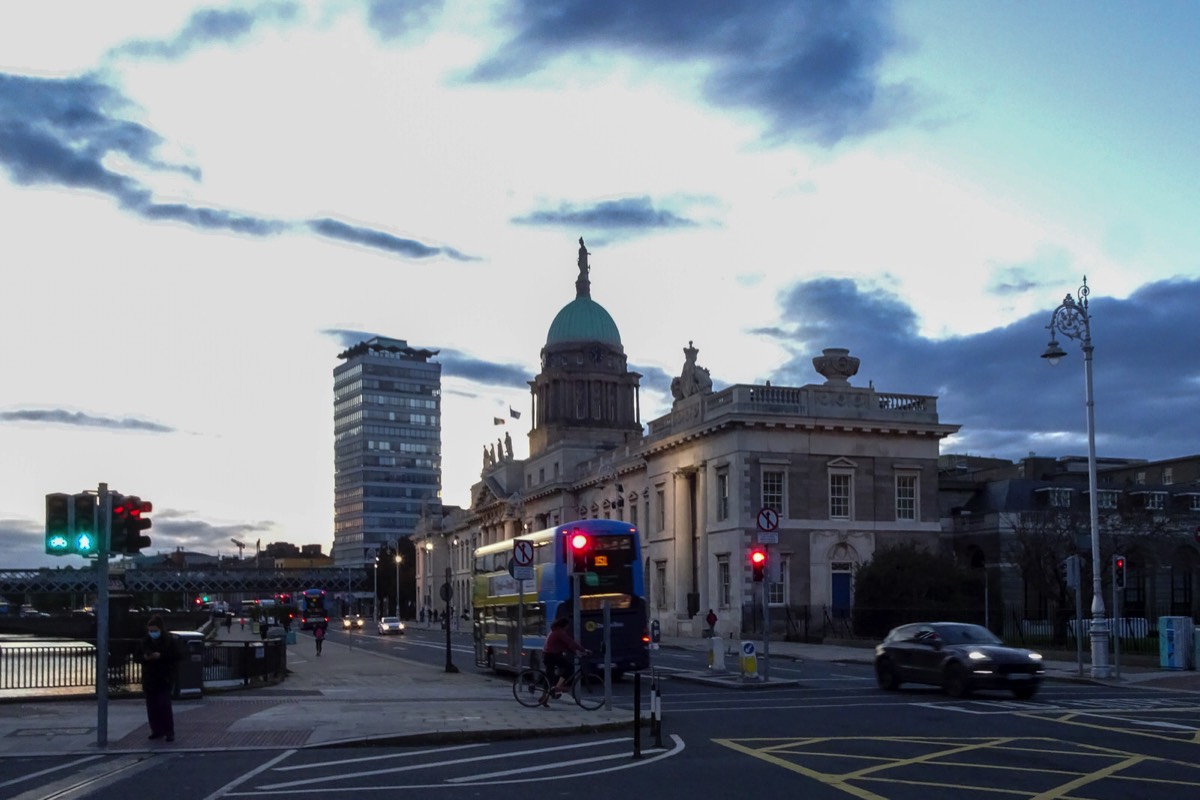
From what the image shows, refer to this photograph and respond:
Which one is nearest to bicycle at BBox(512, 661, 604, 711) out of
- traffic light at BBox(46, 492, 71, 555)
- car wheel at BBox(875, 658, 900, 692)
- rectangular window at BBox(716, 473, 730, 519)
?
car wheel at BBox(875, 658, 900, 692)

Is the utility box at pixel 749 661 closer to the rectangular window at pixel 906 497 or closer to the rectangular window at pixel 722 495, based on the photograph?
the rectangular window at pixel 722 495

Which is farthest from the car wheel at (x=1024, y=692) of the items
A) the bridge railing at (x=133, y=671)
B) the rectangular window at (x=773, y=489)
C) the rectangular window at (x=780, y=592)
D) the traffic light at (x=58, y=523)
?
the rectangular window at (x=773, y=489)

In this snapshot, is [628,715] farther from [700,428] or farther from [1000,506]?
[1000,506]

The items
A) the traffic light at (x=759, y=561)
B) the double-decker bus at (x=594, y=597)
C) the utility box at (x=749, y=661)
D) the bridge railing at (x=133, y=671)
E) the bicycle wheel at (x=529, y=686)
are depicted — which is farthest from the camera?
the double-decker bus at (x=594, y=597)

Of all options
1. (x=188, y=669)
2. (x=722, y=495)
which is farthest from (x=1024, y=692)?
(x=722, y=495)

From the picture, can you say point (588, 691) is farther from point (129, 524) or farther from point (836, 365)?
point (836, 365)

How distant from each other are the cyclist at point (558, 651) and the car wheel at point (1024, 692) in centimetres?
842

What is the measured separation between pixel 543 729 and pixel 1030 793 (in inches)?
340

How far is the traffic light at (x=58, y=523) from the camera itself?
1912 centimetres

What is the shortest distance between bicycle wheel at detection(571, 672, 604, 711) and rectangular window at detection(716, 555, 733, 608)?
36.4 metres

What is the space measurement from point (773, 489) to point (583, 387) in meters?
54.9

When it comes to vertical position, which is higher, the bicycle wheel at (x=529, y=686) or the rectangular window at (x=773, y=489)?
the rectangular window at (x=773, y=489)

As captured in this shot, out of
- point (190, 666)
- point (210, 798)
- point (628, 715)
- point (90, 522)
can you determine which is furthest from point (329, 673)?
Result: point (210, 798)

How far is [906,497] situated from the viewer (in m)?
70.9
